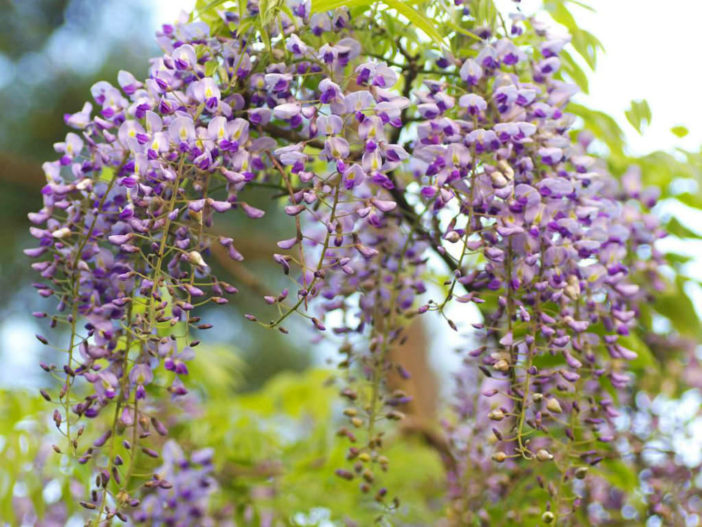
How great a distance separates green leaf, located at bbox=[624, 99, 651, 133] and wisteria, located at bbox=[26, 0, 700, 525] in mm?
254

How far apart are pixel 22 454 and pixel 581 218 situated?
0.88 metres

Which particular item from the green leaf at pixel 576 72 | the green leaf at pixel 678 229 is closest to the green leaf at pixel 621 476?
the green leaf at pixel 678 229

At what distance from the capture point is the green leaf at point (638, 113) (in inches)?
43.5

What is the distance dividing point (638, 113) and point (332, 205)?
1.89ft

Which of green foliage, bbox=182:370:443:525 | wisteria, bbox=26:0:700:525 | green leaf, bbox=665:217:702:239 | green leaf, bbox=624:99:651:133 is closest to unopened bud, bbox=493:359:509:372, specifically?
wisteria, bbox=26:0:700:525

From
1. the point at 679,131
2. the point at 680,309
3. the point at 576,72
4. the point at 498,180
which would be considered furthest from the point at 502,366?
the point at 679,131

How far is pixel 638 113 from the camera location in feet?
3.63

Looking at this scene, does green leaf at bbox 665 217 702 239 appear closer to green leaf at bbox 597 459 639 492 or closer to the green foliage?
green leaf at bbox 597 459 639 492

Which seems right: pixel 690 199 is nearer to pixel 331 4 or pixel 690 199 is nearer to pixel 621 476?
pixel 621 476

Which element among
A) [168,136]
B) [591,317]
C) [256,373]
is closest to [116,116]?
[168,136]

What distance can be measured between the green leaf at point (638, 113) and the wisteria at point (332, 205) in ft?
0.83

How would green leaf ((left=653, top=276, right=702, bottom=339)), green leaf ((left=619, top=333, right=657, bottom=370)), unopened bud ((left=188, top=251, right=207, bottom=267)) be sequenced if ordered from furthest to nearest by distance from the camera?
green leaf ((left=653, top=276, right=702, bottom=339)), green leaf ((left=619, top=333, right=657, bottom=370)), unopened bud ((left=188, top=251, right=207, bottom=267))

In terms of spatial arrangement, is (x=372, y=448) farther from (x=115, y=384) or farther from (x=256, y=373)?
(x=256, y=373)

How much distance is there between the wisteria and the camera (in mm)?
684
